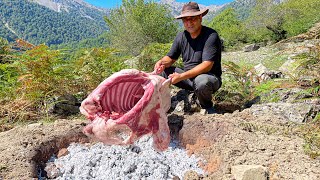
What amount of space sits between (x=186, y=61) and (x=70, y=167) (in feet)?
7.74

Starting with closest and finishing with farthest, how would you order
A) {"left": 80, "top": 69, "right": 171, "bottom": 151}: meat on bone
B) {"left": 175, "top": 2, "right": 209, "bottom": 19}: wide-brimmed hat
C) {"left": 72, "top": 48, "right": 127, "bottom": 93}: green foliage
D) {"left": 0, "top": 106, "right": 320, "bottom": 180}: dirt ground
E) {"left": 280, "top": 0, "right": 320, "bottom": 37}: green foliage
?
{"left": 0, "top": 106, "right": 320, "bottom": 180}: dirt ground, {"left": 80, "top": 69, "right": 171, "bottom": 151}: meat on bone, {"left": 175, "top": 2, "right": 209, "bottom": 19}: wide-brimmed hat, {"left": 72, "top": 48, "right": 127, "bottom": 93}: green foliage, {"left": 280, "top": 0, "right": 320, "bottom": 37}: green foliage

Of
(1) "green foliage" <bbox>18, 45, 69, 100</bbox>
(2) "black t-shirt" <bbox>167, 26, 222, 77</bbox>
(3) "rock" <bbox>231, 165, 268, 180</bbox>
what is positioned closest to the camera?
(3) "rock" <bbox>231, 165, 268, 180</bbox>

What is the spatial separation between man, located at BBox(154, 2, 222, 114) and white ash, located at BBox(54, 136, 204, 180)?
112cm

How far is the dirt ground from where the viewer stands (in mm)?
2398

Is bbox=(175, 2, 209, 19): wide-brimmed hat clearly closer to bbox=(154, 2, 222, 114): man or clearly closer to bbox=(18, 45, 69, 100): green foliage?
bbox=(154, 2, 222, 114): man

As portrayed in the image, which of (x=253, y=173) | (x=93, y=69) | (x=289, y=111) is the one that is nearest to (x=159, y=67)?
(x=289, y=111)

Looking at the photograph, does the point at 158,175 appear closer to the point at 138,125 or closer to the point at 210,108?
the point at 138,125

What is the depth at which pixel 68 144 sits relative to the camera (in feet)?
10.7

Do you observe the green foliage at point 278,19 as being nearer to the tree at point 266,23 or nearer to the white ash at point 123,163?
the tree at point 266,23

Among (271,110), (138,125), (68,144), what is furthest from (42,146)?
(271,110)

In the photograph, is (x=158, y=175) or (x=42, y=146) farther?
(x=42, y=146)

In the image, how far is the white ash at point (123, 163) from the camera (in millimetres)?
2730

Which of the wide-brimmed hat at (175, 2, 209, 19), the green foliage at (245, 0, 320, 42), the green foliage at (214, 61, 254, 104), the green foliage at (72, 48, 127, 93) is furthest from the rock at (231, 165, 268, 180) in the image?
the green foliage at (245, 0, 320, 42)

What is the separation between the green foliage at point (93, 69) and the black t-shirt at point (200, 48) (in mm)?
1684
